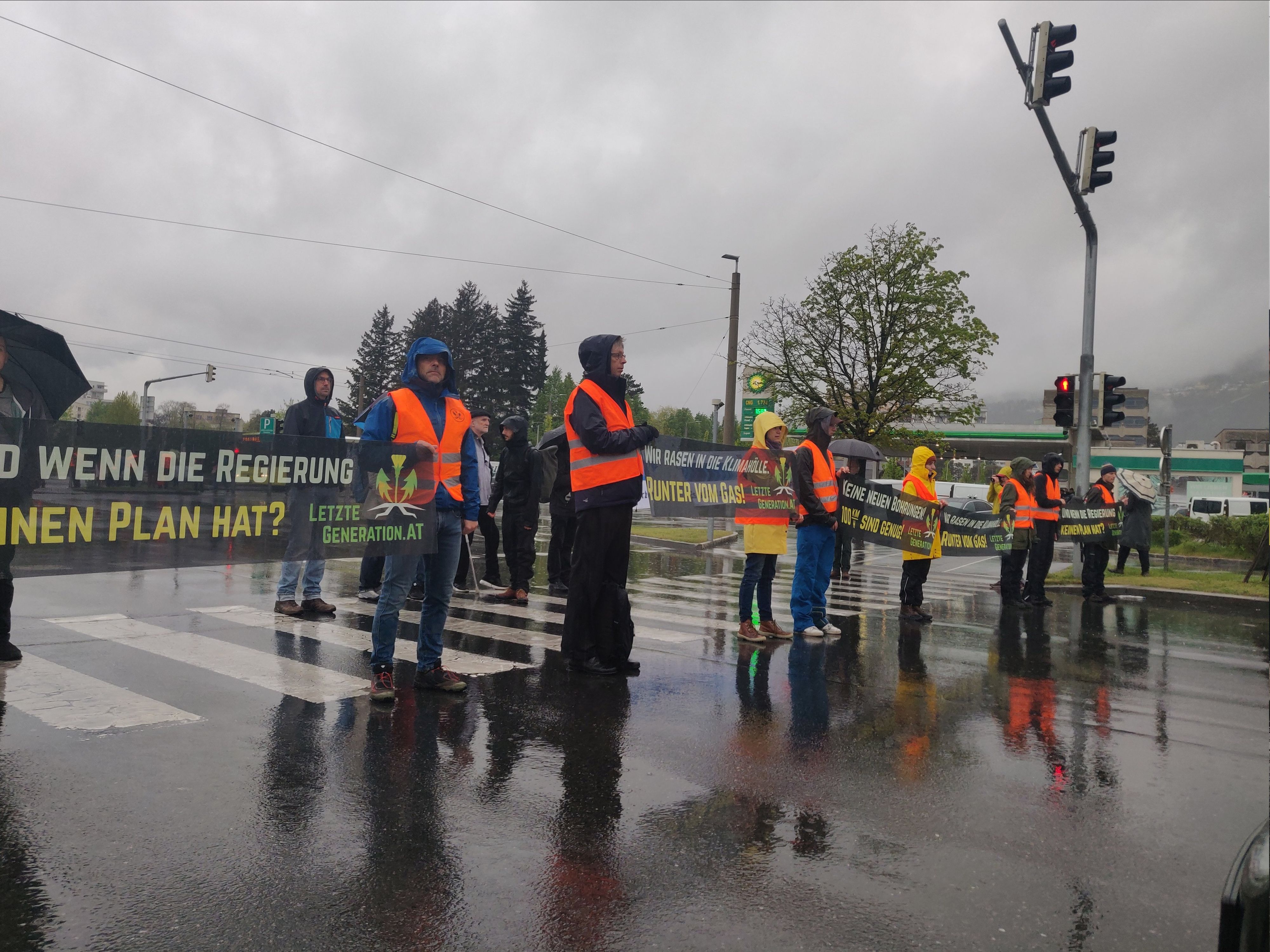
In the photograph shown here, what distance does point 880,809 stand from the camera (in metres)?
4.11

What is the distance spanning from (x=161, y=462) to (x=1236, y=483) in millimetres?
89662

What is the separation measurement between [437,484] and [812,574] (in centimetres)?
416

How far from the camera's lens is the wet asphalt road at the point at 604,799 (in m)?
3.02

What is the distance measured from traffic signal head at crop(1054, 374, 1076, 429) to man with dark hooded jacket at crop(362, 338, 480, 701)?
13139mm

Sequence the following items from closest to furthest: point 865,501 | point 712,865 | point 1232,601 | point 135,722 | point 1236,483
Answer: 1. point 712,865
2. point 135,722
3. point 865,501
4. point 1232,601
5. point 1236,483

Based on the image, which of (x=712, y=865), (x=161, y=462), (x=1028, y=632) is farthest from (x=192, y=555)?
(x=1028, y=632)

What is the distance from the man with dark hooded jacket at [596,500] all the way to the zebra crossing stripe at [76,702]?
99.0 inches

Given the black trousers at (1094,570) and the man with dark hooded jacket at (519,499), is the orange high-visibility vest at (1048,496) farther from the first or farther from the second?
the man with dark hooded jacket at (519,499)

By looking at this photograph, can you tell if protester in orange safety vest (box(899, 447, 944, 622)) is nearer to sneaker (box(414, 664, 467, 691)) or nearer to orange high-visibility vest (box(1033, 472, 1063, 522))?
orange high-visibility vest (box(1033, 472, 1063, 522))

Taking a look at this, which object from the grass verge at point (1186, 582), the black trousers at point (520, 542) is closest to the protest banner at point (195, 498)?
the black trousers at point (520, 542)

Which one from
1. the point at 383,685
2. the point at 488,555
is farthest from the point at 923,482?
the point at 383,685

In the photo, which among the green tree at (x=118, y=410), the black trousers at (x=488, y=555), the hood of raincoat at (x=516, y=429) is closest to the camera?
the hood of raincoat at (x=516, y=429)

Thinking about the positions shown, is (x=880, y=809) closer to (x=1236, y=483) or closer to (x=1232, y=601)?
(x=1232, y=601)

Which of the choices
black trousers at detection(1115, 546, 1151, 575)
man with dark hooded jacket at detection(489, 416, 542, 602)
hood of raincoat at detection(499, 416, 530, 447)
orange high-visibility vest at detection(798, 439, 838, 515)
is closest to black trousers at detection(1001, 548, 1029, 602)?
black trousers at detection(1115, 546, 1151, 575)
